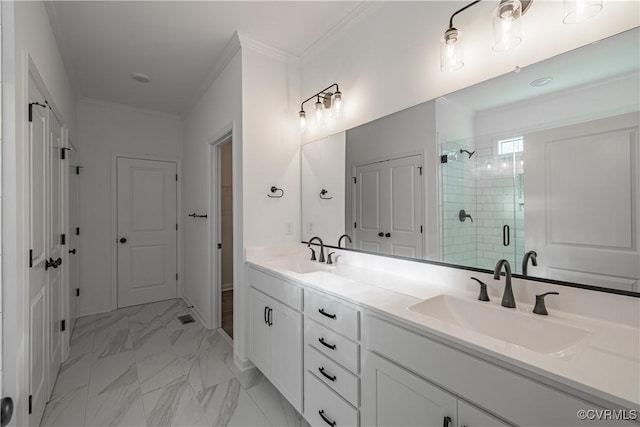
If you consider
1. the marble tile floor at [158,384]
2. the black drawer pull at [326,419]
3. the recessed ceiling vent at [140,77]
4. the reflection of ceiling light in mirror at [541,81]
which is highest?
the recessed ceiling vent at [140,77]

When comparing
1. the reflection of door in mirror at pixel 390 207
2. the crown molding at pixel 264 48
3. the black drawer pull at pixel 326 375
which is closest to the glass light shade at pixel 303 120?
the crown molding at pixel 264 48

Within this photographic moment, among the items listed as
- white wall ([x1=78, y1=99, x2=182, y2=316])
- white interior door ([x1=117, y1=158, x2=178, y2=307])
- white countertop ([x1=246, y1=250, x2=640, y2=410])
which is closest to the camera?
white countertop ([x1=246, y1=250, x2=640, y2=410])

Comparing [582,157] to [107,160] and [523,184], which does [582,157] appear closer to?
[523,184]

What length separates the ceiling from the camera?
6.63ft

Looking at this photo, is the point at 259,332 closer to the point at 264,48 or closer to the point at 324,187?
the point at 324,187

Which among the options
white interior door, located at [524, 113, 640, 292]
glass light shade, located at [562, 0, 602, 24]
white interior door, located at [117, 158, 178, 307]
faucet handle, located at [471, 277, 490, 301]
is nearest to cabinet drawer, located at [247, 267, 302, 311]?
faucet handle, located at [471, 277, 490, 301]

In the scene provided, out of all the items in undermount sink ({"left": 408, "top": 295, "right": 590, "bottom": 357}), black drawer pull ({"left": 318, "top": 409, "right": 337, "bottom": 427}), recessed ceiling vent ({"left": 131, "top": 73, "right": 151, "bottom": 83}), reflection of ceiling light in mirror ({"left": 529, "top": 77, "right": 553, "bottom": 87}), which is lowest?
black drawer pull ({"left": 318, "top": 409, "right": 337, "bottom": 427})

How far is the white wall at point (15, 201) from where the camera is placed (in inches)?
50.3

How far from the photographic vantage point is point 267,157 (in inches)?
97.4

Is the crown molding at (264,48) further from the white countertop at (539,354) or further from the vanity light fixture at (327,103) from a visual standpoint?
the white countertop at (539,354)

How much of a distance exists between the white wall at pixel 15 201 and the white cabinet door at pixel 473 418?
5.83 ft

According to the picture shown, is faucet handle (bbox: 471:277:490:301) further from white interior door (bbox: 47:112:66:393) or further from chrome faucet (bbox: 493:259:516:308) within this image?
white interior door (bbox: 47:112:66:393)

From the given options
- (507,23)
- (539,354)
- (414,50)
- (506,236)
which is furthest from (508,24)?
(539,354)

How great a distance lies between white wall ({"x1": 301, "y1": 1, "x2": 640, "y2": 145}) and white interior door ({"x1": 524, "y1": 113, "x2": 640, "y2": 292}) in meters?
0.37
